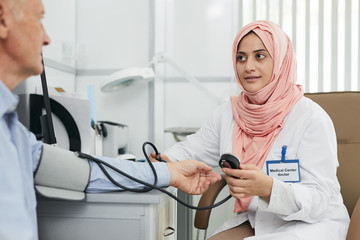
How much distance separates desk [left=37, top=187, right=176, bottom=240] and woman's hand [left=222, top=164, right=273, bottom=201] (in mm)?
239

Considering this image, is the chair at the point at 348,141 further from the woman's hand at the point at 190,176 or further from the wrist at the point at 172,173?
the wrist at the point at 172,173

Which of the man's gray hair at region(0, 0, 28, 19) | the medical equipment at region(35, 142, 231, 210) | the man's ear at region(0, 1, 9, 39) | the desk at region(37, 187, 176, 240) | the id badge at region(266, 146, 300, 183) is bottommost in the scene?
the desk at region(37, 187, 176, 240)

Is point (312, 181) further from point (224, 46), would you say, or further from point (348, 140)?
point (224, 46)

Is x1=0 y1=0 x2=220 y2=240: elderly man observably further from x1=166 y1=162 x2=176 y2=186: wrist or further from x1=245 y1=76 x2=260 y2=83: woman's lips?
x1=245 y1=76 x2=260 y2=83: woman's lips

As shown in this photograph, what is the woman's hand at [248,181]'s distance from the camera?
40.3 inches

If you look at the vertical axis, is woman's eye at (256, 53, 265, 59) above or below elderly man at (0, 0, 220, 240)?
above

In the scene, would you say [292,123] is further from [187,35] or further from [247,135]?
[187,35]

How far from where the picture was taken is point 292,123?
1.30m

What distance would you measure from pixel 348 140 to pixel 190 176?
2.36ft

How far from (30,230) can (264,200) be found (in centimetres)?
70

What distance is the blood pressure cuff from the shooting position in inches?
33.1

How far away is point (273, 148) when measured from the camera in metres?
1.29

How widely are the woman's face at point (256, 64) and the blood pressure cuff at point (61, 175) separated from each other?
28.8 inches

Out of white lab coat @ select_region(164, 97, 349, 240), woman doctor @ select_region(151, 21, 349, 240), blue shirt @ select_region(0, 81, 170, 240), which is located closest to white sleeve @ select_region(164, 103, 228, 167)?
woman doctor @ select_region(151, 21, 349, 240)
